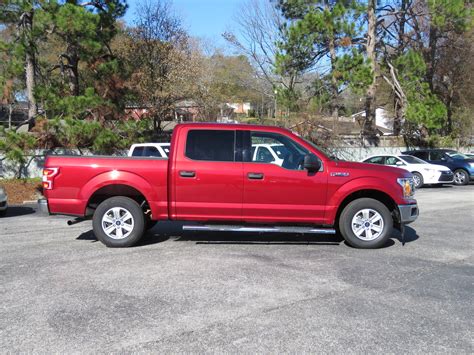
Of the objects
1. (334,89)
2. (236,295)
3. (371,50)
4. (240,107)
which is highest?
(371,50)

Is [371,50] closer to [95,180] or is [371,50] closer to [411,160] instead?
[411,160]

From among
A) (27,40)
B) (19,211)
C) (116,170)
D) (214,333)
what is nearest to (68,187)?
(116,170)

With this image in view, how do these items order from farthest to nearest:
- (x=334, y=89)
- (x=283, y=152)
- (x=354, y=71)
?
(x=334, y=89), (x=354, y=71), (x=283, y=152)

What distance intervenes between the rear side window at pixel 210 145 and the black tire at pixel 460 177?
1574 centimetres

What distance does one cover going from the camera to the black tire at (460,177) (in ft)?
64.4

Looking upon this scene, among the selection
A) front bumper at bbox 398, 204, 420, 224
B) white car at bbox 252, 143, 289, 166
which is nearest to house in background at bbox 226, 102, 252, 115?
white car at bbox 252, 143, 289, 166

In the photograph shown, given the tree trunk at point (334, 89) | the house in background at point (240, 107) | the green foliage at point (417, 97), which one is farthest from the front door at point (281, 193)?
the house in background at point (240, 107)

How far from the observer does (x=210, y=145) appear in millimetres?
7285

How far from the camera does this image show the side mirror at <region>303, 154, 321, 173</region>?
6996 mm

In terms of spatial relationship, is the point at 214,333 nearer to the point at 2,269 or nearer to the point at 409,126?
the point at 2,269

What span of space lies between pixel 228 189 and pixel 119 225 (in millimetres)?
1804

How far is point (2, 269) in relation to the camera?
6059 mm

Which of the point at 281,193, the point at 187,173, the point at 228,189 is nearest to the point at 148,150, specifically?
the point at 187,173

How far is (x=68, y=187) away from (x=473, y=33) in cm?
2852
